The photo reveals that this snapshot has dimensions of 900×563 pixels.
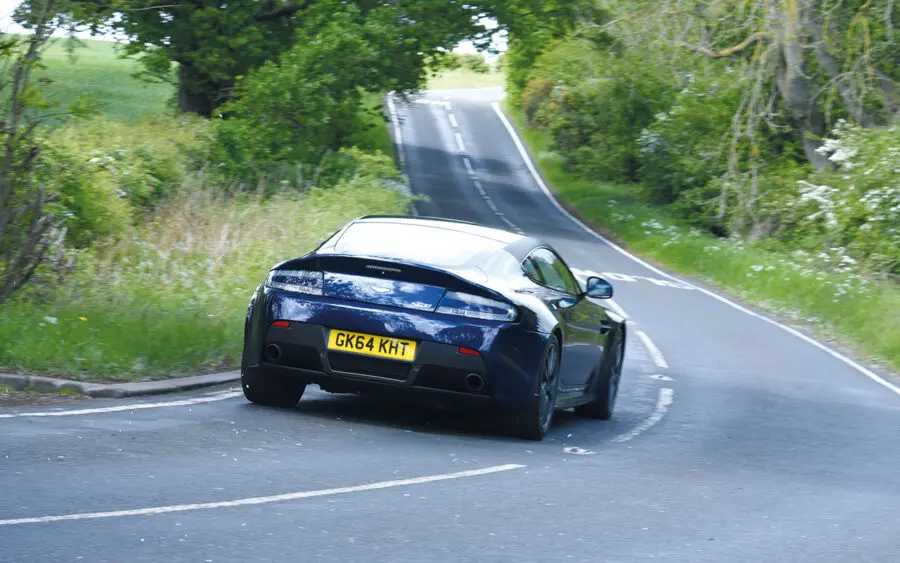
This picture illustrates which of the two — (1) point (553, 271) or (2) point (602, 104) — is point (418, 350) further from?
(2) point (602, 104)

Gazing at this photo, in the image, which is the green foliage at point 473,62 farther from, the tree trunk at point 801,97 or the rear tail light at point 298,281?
the rear tail light at point 298,281

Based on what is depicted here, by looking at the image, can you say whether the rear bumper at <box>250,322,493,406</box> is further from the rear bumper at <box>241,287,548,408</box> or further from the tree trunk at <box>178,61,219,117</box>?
the tree trunk at <box>178,61,219,117</box>

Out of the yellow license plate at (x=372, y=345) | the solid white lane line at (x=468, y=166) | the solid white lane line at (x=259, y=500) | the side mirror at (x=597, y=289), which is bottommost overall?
the solid white lane line at (x=468, y=166)

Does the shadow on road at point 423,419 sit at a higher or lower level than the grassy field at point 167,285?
lower

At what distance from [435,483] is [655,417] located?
467 centimetres

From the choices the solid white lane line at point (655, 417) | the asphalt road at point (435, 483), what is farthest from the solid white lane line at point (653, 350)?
the asphalt road at point (435, 483)

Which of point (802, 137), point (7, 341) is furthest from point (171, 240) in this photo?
point (802, 137)

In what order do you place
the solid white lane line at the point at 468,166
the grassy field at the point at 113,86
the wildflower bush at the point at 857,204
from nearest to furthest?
the wildflower bush at the point at 857,204
the grassy field at the point at 113,86
the solid white lane line at the point at 468,166

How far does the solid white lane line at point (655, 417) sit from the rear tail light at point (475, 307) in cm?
179

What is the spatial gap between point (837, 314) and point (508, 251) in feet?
48.1

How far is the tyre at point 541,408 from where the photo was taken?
8.98 meters

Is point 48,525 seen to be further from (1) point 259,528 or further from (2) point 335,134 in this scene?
(2) point 335,134

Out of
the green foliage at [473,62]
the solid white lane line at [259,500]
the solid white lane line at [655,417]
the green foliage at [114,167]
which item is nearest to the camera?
the solid white lane line at [259,500]

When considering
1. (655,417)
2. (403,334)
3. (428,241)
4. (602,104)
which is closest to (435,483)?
(403,334)
